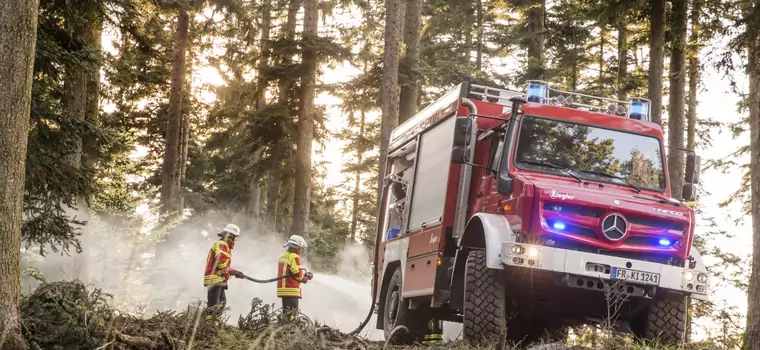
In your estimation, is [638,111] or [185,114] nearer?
[638,111]

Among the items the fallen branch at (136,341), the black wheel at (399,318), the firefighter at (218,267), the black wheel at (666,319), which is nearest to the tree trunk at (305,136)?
the firefighter at (218,267)

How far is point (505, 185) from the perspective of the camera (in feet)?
33.0

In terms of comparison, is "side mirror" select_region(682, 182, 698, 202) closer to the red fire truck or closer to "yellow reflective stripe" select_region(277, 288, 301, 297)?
the red fire truck

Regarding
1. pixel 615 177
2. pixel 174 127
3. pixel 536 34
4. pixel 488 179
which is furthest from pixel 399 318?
pixel 536 34

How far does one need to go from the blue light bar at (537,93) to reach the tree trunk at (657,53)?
7633mm

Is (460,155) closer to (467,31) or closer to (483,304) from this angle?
(483,304)

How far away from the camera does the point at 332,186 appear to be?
46.0 meters

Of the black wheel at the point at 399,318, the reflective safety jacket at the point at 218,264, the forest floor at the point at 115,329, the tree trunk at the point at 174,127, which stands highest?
the tree trunk at the point at 174,127

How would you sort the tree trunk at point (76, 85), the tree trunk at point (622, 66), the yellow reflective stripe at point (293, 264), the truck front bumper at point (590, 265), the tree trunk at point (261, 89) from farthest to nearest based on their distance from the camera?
the tree trunk at point (261, 89), the tree trunk at point (622, 66), the yellow reflective stripe at point (293, 264), the tree trunk at point (76, 85), the truck front bumper at point (590, 265)

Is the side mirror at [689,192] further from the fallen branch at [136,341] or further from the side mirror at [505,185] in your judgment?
the fallen branch at [136,341]

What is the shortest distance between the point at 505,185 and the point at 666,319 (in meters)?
2.29

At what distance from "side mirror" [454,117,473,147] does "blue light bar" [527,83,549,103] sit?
1360 mm

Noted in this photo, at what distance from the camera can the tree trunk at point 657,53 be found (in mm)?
18016

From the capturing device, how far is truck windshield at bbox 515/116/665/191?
10359 millimetres
